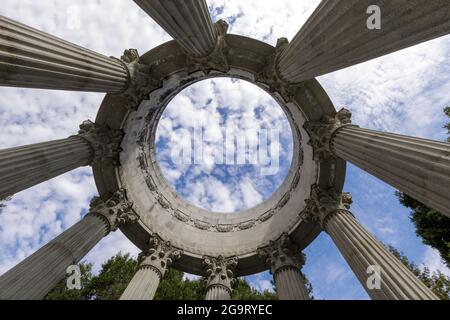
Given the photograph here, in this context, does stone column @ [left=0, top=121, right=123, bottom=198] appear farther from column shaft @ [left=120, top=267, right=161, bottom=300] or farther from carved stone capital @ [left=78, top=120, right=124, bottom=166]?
column shaft @ [left=120, top=267, right=161, bottom=300]

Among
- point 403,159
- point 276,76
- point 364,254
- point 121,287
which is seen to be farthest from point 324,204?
point 121,287

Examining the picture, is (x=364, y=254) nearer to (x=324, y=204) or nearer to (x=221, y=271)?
(x=324, y=204)

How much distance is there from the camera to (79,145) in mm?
14578

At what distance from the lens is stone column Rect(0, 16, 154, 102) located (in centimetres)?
848

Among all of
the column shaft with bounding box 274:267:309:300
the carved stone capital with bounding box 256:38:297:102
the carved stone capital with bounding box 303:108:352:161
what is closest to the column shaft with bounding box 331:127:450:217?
the carved stone capital with bounding box 303:108:352:161

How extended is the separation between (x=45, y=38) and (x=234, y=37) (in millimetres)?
9292

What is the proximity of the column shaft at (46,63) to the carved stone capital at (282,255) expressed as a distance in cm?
1278

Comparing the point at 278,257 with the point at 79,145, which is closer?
the point at 79,145

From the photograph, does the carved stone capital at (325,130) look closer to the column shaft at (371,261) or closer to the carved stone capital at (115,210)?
the column shaft at (371,261)

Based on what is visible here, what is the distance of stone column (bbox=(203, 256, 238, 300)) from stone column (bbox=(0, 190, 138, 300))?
18.6ft

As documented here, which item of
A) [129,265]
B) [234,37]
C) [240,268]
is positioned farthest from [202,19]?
[129,265]
